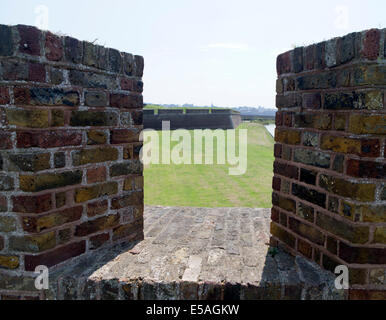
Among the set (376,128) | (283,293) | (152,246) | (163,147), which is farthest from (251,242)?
(163,147)

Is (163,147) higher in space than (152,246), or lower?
higher

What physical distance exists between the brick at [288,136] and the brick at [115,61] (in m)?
1.40

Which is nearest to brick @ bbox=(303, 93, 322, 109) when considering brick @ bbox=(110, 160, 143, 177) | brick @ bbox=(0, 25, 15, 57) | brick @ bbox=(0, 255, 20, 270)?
brick @ bbox=(110, 160, 143, 177)

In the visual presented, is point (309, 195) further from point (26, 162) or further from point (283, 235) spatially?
point (26, 162)

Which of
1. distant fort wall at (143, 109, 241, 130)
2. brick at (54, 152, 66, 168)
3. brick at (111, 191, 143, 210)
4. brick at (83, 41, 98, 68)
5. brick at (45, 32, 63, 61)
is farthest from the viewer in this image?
distant fort wall at (143, 109, 241, 130)

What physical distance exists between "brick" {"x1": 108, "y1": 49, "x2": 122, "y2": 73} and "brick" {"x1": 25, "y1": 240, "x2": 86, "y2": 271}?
4.52 feet

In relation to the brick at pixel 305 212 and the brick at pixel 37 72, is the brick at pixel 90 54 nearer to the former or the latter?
the brick at pixel 37 72

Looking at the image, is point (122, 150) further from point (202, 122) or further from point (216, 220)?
point (202, 122)

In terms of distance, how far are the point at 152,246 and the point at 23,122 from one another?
1.43 metres

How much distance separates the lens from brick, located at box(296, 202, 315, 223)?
2.04 metres

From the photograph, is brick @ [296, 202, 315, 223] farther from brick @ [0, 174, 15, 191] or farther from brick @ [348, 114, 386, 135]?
brick @ [0, 174, 15, 191]

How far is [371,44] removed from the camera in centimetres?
158

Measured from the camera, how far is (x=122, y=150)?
2.35 meters

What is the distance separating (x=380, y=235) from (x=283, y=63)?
1.41 metres
